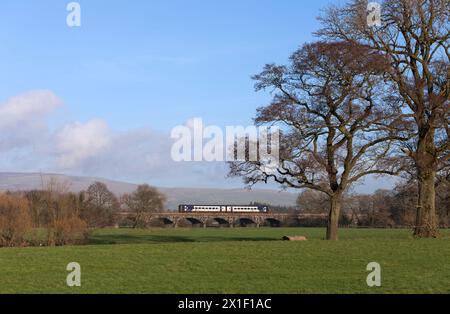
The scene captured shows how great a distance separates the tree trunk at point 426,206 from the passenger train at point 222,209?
12143 cm

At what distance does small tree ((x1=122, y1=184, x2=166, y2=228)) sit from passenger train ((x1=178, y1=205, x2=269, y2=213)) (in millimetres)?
37868

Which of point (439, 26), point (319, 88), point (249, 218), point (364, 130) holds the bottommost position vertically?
point (249, 218)

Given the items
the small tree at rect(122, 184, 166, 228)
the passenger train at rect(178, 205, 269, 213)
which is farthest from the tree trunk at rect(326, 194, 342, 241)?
the passenger train at rect(178, 205, 269, 213)

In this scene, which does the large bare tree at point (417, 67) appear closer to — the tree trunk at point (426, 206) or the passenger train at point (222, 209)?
the tree trunk at point (426, 206)

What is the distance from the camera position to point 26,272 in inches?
730

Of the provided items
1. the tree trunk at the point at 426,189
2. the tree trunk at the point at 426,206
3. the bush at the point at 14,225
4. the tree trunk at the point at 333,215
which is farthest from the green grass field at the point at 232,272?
the bush at the point at 14,225

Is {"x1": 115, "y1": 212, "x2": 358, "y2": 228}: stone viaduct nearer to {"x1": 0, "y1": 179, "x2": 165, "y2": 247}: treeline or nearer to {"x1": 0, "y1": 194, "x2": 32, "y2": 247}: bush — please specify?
{"x1": 0, "y1": 179, "x2": 165, "y2": 247}: treeline

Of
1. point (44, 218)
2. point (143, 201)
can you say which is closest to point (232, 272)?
point (44, 218)

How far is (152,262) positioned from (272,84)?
19485mm

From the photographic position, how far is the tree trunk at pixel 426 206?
124 feet

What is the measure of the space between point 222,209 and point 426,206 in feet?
412

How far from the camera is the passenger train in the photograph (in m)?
162
